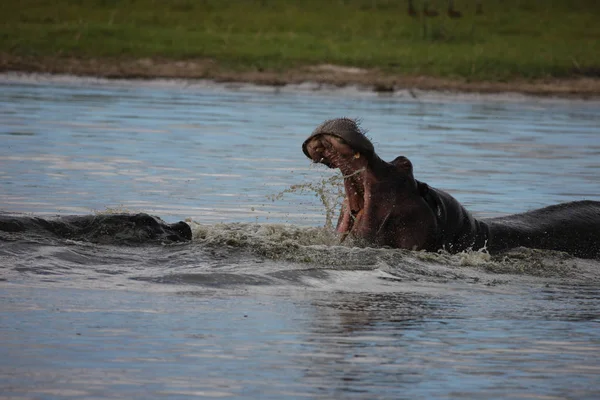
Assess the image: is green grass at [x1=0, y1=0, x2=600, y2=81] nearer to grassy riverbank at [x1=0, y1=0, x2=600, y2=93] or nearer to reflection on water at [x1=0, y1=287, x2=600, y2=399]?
grassy riverbank at [x1=0, y1=0, x2=600, y2=93]

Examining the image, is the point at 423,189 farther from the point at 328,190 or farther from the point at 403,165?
the point at 328,190

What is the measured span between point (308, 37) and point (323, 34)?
1.00m

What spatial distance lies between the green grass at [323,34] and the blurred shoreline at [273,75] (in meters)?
0.31

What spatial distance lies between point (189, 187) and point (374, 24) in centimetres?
2353

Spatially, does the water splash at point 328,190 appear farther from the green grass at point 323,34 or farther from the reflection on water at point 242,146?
the green grass at point 323,34

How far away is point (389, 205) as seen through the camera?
7258 mm

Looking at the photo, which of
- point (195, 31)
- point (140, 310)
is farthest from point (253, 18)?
point (140, 310)

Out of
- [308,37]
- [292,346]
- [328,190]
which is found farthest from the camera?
[308,37]

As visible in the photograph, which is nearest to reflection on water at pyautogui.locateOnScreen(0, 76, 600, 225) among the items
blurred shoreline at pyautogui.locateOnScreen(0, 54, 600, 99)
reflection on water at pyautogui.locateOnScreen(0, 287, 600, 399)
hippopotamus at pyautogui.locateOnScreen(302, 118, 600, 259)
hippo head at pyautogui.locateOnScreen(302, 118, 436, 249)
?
blurred shoreline at pyautogui.locateOnScreen(0, 54, 600, 99)

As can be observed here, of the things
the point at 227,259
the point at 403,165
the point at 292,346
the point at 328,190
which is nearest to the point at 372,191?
the point at 403,165

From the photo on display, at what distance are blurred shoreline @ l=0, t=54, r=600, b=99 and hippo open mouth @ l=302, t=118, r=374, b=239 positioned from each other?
2019 centimetres

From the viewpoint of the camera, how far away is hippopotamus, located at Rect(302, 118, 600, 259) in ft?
23.3

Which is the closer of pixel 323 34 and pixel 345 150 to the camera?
pixel 345 150

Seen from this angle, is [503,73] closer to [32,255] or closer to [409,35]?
[409,35]
